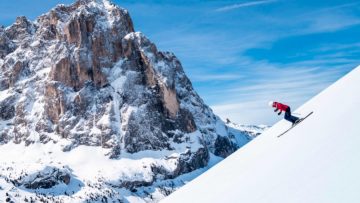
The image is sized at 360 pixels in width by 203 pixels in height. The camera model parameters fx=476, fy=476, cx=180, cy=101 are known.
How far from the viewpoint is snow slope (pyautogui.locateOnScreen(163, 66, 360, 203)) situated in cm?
619

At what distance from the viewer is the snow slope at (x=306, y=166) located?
6191mm

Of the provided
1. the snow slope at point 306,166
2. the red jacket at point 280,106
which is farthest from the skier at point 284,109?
the snow slope at point 306,166

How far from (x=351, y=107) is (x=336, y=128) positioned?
4.10 feet

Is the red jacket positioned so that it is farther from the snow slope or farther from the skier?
the snow slope

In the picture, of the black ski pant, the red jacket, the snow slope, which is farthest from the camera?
the black ski pant

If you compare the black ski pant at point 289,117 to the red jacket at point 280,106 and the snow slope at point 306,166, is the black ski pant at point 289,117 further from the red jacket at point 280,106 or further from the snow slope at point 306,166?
the snow slope at point 306,166

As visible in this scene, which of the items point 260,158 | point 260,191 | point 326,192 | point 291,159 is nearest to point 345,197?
point 326,192

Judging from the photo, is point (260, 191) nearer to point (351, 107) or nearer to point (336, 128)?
point (336, 128)

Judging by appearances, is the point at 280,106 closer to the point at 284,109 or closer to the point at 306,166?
the point at 284,109

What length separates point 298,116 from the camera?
40.8 feet

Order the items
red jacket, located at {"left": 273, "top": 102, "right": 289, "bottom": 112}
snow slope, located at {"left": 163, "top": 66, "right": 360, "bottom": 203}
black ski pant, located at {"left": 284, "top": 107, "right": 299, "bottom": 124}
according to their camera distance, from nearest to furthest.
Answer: snow slope, located at {"left": 163, "top": 66, "right": 360, "bottom": 203}, red jacket, located at {"left": 273, "top": 102, "right": 289, "bottom": 112}, black ski pant, located at {"left": 284, "top": 107, "right": 299, "bottom": 124}

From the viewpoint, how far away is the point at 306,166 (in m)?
7.60

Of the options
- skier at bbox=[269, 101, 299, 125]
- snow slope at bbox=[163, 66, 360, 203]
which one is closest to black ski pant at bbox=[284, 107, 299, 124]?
skier at bbox=[269, 101, 299, 125]

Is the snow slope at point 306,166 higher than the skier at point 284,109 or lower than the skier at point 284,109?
lower
